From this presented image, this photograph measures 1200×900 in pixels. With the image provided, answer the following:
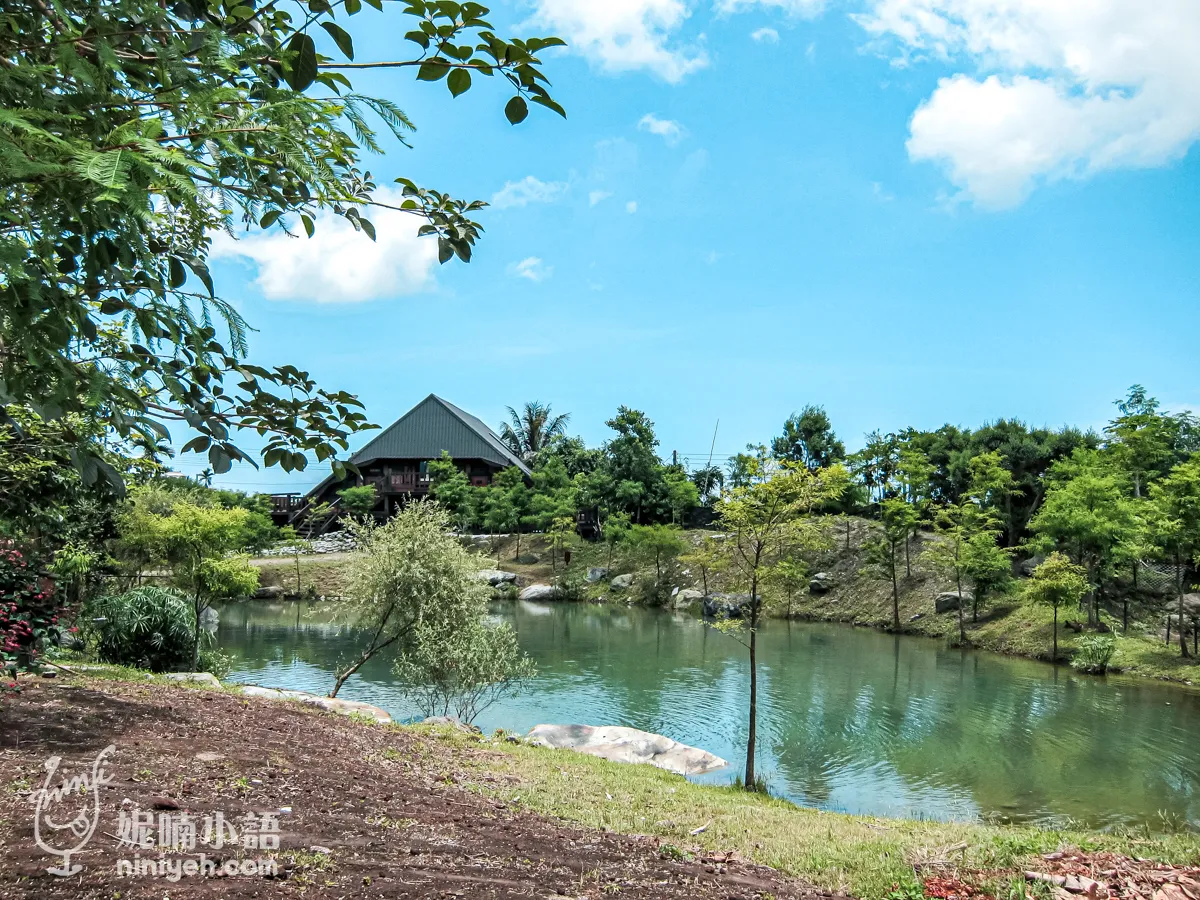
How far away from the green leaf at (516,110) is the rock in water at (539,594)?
37.2 m

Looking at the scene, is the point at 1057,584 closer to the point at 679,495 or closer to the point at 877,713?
the point at 877,713

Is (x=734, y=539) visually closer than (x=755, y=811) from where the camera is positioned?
No

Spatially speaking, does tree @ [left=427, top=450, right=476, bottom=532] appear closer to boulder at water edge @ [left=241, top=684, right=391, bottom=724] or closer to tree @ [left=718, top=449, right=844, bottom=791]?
boulder at water edge @ [left=241, top=684, right=391, bottom=724]

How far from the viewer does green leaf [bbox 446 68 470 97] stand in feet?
7.64

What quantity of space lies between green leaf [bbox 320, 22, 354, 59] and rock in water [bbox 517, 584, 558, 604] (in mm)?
37313

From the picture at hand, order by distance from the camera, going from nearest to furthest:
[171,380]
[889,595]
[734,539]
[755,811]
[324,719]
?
[171,380]
[755,811]
[324,719]
[734,539]
[889,595]

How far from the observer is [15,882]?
10.7 ft

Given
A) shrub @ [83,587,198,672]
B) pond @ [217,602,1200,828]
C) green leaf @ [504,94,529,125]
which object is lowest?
pond @ [217,602,1200,828]

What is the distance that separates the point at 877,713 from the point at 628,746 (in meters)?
7.65

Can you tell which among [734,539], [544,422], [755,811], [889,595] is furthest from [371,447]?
[755,811]

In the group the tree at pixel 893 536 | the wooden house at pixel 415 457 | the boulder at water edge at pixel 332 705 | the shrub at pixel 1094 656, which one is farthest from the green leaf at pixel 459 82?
the wooden house at pixel 415 457

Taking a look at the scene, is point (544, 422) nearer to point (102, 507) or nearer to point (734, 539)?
point (102, 507)

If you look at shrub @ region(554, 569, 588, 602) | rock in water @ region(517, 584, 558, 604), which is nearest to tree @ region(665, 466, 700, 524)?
shrub @ region(554, 569, 588, 602)

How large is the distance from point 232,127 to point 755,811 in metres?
7.94
